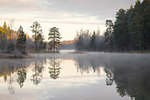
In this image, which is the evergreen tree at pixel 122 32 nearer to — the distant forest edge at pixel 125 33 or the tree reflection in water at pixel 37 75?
the distant forest edge at pixel 125 33

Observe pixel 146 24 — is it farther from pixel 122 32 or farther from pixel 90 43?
pixel 90 43

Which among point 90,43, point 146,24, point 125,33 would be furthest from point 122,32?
point 90,43

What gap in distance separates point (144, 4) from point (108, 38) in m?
37.3

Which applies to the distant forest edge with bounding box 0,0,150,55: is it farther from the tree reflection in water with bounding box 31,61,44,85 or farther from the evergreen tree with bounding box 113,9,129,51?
the tree reflection in water with bounding box 31,61,44,85

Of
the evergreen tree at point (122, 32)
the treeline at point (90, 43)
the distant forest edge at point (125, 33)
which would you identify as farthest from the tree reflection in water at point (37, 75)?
the treeline at point (90, 43)

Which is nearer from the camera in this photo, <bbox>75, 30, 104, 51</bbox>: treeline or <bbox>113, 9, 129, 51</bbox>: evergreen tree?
<bbox>113, 9, 129, 51</bbox>: evergreen tree

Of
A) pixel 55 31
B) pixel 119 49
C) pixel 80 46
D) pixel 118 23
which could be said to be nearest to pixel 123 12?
pixel 118 23

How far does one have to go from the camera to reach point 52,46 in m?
87.7

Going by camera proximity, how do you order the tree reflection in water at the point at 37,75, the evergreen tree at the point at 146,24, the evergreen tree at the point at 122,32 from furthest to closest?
the evergreen tree at the point at 122,32 → the evergreen tree at the point at 146,24 → the tree reflection in water at the point at 37,75

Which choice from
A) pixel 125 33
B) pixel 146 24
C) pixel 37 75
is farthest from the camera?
pixel 125 33

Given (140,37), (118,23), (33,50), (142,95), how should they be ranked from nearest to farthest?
(142,95) → (140,37) → (118,23) → (33,50)

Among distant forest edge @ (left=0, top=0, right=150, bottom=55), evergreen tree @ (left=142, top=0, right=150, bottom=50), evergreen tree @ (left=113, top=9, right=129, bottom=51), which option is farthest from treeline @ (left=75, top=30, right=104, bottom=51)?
evergreen tree @ (left=142, top=0, right=150, bottom=50)

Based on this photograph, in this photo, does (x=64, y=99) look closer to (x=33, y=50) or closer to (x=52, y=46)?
(x=33, y=50)

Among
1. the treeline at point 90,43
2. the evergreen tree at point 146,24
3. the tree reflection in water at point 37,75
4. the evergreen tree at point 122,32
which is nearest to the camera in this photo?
the tree reflection in water at point 37,75
